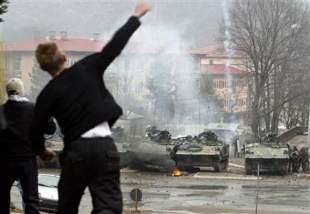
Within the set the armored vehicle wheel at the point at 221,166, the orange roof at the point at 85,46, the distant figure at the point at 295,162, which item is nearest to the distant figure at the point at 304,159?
the distant figure at the point at 295,162

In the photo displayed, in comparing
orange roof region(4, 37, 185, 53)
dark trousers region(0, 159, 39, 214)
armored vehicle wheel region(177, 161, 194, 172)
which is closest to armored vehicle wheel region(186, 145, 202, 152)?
armored vehicle wheel region(177, 161, 194, 172)

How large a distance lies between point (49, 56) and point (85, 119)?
415 mm

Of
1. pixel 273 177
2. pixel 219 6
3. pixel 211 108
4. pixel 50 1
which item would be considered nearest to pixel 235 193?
pixel 273 177

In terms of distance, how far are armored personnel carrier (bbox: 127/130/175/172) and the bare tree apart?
978 inches

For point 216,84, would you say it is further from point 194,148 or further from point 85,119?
point 85,119

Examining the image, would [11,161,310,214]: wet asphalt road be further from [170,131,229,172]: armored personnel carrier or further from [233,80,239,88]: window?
[233,80,239,88]: window

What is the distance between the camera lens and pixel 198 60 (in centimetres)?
5803

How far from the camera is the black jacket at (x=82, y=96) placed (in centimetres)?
425

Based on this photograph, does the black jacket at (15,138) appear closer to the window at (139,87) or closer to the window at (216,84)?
the window at (139,87)

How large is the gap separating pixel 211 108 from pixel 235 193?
41.3 m

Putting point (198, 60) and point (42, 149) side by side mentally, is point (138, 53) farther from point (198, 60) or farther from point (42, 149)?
point (42, 149)

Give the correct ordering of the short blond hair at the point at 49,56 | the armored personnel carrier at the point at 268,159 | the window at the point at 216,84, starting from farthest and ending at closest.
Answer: the window at the point at 216,84
the armored personnel carrier at the point at 268,159
the short blond hair at the point at 49,56

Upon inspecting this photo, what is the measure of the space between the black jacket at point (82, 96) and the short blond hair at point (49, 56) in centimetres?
7

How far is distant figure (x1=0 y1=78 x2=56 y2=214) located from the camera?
5.67 metres
